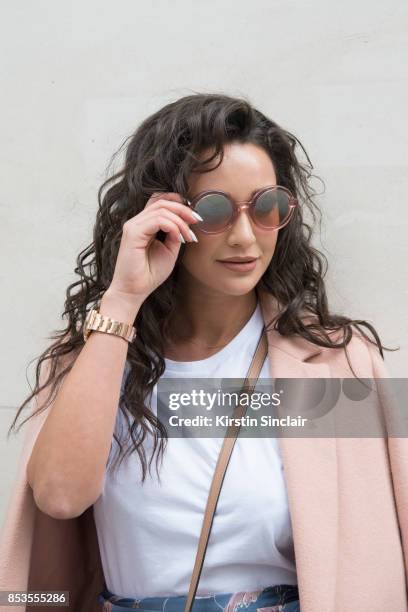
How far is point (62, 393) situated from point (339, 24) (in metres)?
1.39

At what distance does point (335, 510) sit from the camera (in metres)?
2.10

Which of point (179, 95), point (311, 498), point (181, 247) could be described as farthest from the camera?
point (179, 95)

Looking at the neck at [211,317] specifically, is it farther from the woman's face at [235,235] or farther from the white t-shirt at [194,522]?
the white t-shirt at [194,522]

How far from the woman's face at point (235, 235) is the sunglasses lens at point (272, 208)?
0.03m

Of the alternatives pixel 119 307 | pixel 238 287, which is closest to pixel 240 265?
pixel 238 287

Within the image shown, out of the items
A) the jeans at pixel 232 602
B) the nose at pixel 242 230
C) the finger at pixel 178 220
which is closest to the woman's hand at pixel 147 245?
the finger at pixel 178 220

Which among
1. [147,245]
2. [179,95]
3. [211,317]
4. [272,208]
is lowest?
[211,317]

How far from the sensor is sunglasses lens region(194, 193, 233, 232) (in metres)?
2.08

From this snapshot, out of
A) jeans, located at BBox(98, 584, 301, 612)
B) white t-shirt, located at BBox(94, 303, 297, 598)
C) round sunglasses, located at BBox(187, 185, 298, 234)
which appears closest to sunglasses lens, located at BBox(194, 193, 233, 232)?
round sunglasses, located at BBox(187, 185, 298, 234)

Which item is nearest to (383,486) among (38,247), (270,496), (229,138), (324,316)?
(270,496)

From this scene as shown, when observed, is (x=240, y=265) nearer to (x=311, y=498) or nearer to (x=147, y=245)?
(x=147, y=245)

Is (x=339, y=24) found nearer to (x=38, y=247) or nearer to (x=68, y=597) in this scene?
(x=38, y=247)

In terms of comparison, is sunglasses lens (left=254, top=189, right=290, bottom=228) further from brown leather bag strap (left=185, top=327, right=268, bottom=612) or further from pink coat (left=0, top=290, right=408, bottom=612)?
brown leather bag strap (left=185, top=327, right=268, bottom=612)

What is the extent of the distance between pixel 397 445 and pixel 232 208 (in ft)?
2.47
